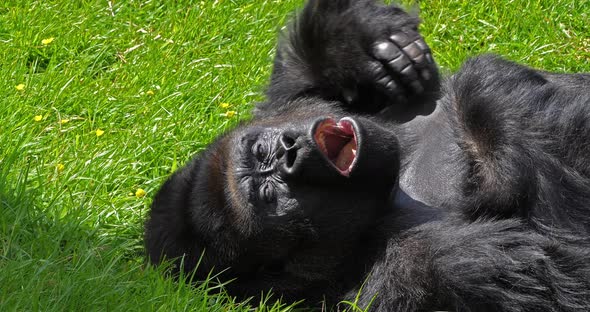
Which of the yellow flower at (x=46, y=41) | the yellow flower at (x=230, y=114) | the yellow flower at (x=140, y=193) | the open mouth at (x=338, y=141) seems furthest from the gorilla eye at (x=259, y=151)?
the yellow flower at (x=46, y=41)

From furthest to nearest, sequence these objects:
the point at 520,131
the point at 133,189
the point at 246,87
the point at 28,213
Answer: the point at 246,87 < the point at 133,189 < the point at 28,213 < the point at 520,131

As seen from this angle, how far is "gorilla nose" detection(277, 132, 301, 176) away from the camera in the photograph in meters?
3.91

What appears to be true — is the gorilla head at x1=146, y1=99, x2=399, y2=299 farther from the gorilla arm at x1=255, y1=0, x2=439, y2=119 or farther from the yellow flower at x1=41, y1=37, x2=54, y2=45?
the yellow flower at x1=41, y1=37, x2=54, y2=45

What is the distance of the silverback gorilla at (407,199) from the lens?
3.63m

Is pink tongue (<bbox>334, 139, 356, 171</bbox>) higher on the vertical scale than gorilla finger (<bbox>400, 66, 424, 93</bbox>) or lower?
higher

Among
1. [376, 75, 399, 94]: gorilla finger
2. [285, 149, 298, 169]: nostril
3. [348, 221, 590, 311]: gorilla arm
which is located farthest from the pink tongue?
[376, 75, 399, 94]: gorilla finger

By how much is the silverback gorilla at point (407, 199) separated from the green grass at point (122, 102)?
0.23 meters

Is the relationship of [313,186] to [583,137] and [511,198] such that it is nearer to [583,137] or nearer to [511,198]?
[511,198]

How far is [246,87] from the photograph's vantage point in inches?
217

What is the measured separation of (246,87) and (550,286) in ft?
7.76

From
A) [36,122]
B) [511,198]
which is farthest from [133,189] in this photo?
[511,198]

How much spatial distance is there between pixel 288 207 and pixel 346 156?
29 cm

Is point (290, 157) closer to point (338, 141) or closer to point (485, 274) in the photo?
point (338, 141)

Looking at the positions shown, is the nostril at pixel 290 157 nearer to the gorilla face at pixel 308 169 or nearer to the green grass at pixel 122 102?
the gorilla face at pixel 308 169
